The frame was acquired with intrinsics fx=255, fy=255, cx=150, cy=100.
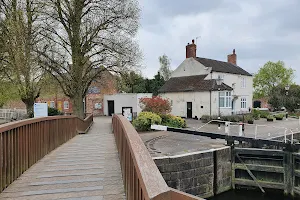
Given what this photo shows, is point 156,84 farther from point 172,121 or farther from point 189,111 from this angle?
point 172,121

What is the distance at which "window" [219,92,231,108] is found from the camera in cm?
2959

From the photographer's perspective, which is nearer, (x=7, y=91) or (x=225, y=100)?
(x=7, y=91)

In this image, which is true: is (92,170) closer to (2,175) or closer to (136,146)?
(2,175)

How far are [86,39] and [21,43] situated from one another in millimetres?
4825

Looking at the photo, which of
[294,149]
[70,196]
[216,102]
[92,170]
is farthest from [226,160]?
[216,102]

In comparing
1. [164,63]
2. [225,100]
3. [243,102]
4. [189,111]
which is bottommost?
[189,111]

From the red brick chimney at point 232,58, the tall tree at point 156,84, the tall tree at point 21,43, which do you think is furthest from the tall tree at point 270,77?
the tall tree at point 21,43

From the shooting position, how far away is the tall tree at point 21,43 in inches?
602

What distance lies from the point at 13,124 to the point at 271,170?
11.9 meters

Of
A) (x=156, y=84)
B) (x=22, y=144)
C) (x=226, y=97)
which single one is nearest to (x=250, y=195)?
(x=22, y=144)

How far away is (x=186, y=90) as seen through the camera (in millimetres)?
31797

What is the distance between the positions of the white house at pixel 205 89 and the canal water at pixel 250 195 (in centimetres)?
1615

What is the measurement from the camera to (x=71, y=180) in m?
4.36

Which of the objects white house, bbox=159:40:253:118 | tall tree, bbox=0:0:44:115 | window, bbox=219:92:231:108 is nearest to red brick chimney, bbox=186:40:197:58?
white house, bbox=159:40:253:118
